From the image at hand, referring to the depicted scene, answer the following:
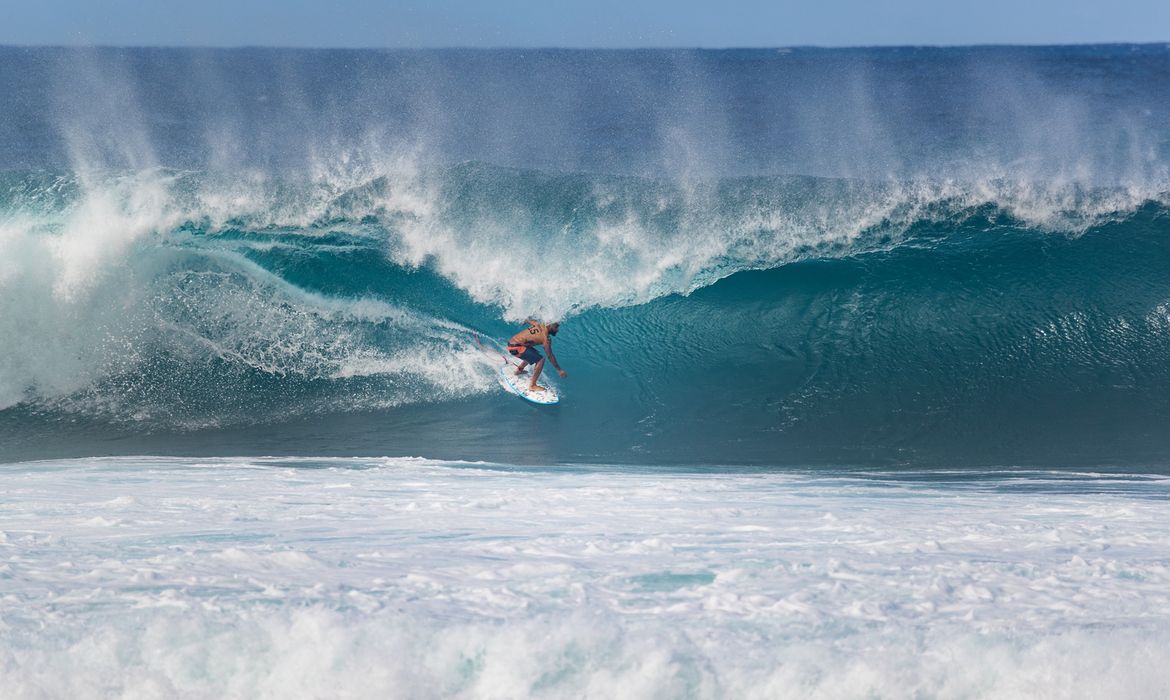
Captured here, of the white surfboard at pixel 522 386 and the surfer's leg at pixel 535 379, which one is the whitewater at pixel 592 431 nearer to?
the white surfboard at pixel 522 386

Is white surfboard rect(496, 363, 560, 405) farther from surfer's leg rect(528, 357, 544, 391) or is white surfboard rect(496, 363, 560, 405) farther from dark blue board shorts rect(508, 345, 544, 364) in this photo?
dark blue board shorts rect(508, 345, 544, 364)

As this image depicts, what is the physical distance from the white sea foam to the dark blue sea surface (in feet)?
5.53

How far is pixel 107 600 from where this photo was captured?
16.7ft

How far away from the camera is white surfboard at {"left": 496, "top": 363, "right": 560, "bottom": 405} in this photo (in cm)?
959

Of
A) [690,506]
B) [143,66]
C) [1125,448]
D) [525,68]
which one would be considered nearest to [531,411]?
[690,506]

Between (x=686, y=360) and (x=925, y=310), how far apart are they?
2955 millimetres

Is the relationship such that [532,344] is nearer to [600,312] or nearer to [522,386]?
[522,386]

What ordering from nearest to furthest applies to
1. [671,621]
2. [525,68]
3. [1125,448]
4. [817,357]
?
[671,621], [1125,448], [817,357], [525,68]

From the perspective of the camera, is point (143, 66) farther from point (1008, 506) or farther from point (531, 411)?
point (1008, 506)

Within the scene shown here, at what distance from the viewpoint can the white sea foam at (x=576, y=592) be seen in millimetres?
4613

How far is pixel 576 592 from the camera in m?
5.36

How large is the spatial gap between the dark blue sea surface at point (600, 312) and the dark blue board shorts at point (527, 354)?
0.42m

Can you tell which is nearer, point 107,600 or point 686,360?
point 107,600

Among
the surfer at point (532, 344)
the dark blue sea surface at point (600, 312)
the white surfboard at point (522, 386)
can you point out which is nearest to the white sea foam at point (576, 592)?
the dark blue sea surface at point (600, 312)
